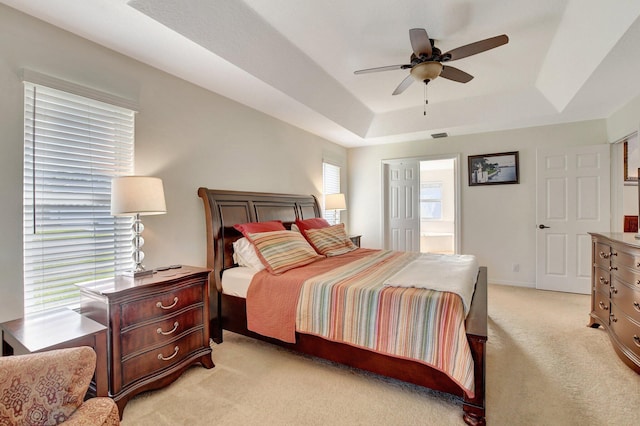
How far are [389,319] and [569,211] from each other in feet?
12.8

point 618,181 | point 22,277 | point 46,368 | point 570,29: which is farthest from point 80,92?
point 618,181

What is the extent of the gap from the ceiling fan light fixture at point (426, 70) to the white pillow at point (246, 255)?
210cm

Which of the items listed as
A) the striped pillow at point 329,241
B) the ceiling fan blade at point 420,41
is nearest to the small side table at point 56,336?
the striped pillow at point 329,241

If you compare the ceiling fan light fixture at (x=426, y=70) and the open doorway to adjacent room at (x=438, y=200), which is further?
the open doorway to adjacent room at (x=438, y=200)

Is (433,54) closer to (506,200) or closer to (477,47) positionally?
(477,47)

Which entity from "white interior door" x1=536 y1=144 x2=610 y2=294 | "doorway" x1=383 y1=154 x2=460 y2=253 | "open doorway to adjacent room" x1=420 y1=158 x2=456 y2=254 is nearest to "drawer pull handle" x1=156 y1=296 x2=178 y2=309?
"doorway" x1=383 y1=154 x2=460 y2=253

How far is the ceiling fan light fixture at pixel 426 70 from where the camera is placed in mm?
2426

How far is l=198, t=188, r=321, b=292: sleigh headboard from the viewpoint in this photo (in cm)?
279

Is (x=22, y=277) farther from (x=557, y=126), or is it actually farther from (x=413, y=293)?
(x=557, y=126)

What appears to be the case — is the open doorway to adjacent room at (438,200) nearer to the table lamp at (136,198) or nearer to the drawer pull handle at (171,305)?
the drawer pull handle at (171,305)

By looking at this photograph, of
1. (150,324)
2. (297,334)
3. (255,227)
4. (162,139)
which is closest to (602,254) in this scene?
(297,334)

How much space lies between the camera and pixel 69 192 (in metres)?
2.02

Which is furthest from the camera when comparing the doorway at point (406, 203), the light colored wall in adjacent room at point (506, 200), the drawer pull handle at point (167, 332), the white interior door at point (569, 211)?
the doorway at point (406, 203)

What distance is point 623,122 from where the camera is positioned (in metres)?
3.54
